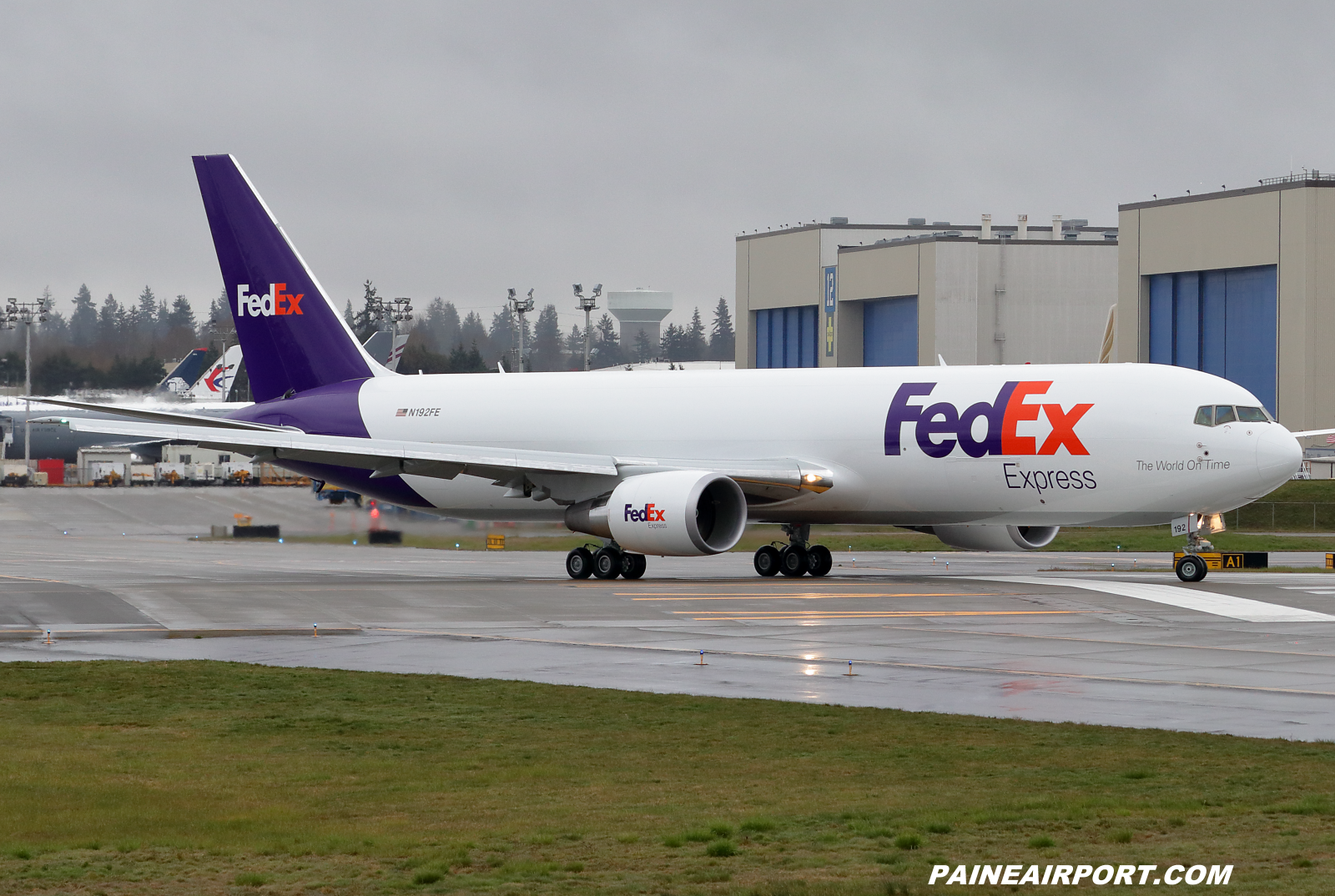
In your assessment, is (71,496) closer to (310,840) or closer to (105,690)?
(105,690)

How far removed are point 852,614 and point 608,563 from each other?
9.47m

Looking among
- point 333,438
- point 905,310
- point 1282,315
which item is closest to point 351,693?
point 333,438

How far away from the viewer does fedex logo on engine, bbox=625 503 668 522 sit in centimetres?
3325

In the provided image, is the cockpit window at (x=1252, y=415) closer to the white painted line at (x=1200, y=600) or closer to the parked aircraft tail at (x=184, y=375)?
the white painted line at (x=1200, y=600)

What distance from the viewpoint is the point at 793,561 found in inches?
1464

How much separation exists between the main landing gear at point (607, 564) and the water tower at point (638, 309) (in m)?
127

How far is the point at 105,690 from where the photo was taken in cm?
1775

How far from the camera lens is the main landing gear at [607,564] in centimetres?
3547

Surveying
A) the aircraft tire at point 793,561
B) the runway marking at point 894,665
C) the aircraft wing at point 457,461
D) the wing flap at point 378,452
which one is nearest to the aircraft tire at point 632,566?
the aircraft wing at point 457,461

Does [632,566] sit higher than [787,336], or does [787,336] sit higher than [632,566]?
[787,336]

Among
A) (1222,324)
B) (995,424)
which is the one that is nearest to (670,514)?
(995,424)

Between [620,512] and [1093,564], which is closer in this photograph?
[620,512]

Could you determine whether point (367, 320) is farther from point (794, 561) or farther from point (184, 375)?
point (794, 561)

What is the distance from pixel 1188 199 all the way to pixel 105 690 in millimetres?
81325
